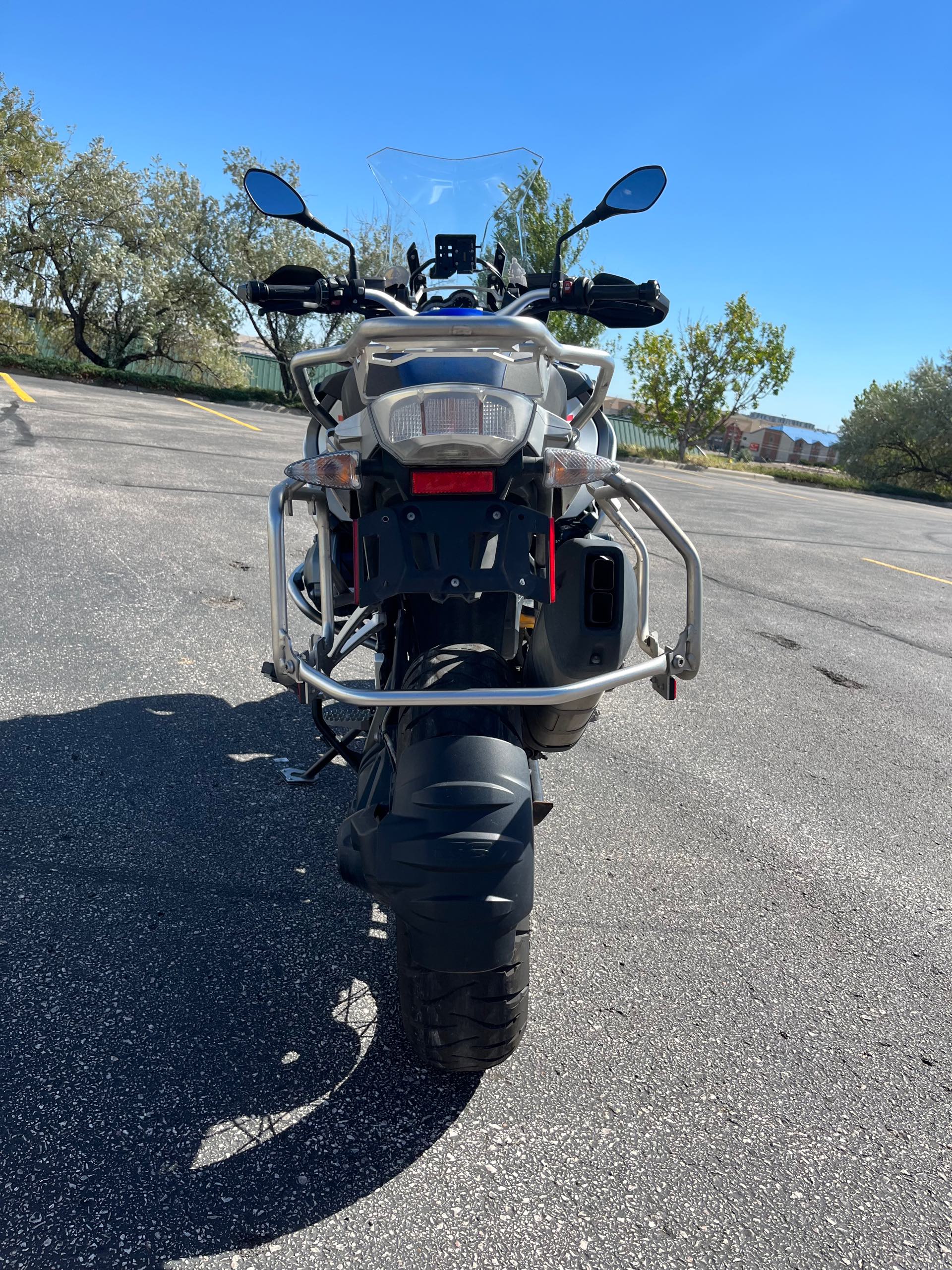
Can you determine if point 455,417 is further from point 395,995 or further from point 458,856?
point 395,995

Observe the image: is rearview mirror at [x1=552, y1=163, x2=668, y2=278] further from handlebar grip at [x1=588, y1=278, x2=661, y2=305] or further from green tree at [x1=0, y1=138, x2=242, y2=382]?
green tree at [x1=0, y1=138, x2=242, y2=382]

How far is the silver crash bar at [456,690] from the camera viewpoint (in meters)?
1.73

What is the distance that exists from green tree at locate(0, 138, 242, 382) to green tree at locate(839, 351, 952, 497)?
112 ft

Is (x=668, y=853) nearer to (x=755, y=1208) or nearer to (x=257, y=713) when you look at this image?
(x=755, y=1208)

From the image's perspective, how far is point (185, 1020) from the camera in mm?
2035

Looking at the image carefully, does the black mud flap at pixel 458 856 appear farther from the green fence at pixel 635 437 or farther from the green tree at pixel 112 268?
the green fence at pixel 635 437

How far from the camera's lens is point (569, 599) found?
76.1 inches

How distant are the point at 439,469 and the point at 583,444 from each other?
992 millimetres

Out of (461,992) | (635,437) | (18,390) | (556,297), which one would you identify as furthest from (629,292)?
(635,437)

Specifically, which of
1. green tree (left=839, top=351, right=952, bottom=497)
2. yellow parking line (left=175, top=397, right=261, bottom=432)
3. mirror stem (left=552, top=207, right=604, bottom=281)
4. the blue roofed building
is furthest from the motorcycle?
the blue roofed building

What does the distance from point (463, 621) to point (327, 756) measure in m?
0.89

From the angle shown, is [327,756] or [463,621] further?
[327,756]

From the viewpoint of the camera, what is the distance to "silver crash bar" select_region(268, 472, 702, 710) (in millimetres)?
1733

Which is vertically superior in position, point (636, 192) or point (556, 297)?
point (636, 192)
